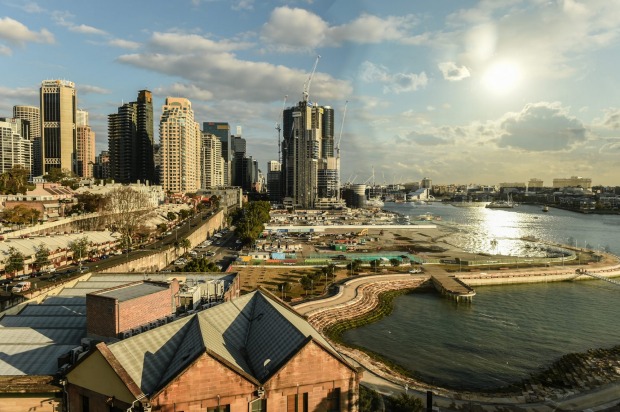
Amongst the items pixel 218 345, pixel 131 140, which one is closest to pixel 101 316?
pixel 218 345

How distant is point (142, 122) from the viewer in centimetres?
11731

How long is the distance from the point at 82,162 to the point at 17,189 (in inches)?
3112

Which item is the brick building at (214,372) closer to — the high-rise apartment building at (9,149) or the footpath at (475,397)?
the footpath at (475,397)

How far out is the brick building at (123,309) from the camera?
35.2ft

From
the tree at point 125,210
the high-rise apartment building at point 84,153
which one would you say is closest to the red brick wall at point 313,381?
the tree at point 125,210

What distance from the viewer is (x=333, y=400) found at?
32.3ft

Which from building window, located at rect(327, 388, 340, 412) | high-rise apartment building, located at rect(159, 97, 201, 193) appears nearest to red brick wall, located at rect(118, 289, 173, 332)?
building window, located at rect(327, 388, 340, 412)

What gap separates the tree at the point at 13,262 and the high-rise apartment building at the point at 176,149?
74013mm

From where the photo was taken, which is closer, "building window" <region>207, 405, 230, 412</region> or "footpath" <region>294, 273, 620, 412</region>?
"building window" <region>207, 405, 230, 412</region>

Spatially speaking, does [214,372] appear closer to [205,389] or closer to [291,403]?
[205,389]

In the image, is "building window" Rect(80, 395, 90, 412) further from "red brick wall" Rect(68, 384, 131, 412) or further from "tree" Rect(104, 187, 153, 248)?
"tree" Rect(104, 187, 153, 248)

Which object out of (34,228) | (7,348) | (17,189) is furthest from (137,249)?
(7,348)

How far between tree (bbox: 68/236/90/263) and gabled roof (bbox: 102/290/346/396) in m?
29.5

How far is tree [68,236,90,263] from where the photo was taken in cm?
3538
